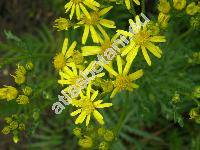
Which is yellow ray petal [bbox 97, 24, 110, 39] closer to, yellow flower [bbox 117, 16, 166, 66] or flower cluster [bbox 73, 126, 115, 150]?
yellow flower [bbox 117, 16, 166, 66]

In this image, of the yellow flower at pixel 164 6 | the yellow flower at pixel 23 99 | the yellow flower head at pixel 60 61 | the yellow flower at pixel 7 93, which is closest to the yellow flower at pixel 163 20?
the yellow flower at pixel 164 6

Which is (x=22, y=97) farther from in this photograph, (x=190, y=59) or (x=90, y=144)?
(x=190, y=59)

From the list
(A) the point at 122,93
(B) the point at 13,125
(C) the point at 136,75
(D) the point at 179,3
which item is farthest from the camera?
(A) the point at 122,93

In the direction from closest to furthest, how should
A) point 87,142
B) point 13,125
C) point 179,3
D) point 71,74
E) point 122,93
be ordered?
point 179,3
point 87,142
point 13,125
point 71,74
point 122,93

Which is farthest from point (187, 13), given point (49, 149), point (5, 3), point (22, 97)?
point (5, 3)

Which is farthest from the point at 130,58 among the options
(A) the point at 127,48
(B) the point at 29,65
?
(B) the point at 29,65

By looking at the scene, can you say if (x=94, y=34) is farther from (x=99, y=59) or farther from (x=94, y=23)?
(x=99, y=59)

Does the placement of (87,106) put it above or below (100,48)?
below
